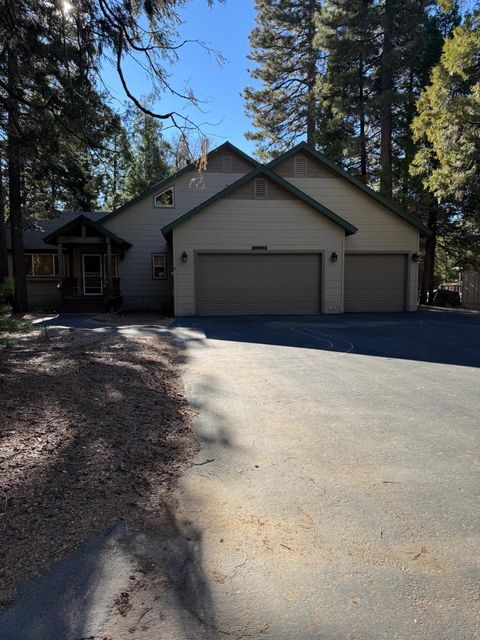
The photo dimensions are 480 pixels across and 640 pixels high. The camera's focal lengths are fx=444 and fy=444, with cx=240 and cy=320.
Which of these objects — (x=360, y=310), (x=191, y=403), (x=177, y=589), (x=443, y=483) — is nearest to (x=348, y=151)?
(x=360, y=310)

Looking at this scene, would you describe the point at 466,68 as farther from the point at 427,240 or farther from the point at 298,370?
the point at 298,370

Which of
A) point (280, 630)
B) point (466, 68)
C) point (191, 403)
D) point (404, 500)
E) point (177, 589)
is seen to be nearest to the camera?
point (280, 630)

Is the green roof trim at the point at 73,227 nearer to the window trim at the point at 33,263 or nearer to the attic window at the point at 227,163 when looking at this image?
the window trim at the point at 33,263

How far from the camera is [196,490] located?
3344mm

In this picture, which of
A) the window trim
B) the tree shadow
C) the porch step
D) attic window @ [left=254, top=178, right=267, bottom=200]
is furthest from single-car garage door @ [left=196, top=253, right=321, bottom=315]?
the tree shadow

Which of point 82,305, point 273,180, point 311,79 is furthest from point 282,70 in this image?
point 82,305

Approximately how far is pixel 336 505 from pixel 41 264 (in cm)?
2217

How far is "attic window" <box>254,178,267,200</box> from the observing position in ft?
55.8

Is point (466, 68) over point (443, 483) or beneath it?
over

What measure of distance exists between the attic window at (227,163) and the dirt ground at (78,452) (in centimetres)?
1545

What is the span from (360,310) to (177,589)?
1727cm

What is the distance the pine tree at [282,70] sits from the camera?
25797mm

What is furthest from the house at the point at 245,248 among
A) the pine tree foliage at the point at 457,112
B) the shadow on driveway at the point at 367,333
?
the pine tree foliage at the point at 457,112

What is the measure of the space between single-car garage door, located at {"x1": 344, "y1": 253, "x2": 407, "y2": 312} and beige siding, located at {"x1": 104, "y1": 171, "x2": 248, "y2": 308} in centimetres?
700
